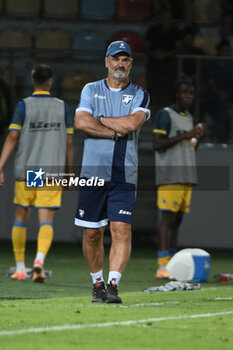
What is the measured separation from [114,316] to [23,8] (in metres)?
13.7

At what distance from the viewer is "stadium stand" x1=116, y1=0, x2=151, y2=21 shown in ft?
65.6

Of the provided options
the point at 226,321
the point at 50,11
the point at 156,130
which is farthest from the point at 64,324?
the point at 50,11

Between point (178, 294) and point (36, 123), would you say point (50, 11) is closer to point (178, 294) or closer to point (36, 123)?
point (36, 123)

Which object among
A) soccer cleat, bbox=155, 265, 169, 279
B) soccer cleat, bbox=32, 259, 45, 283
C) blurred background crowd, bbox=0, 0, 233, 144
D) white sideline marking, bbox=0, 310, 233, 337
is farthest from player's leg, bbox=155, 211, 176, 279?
white sideline marking, bbox=0, 310, 233, 337

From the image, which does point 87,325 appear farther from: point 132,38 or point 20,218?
point 132,38

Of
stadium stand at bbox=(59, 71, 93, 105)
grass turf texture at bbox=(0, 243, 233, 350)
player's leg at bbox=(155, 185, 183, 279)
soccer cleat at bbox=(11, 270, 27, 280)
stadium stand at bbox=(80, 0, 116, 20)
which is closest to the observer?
grass turf texture at bbox=(0, 243, 233, 350)

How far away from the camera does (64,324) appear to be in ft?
22.5

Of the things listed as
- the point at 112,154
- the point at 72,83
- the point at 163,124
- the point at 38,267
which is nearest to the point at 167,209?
the point at 163,124

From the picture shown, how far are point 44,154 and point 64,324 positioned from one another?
16.3 feet

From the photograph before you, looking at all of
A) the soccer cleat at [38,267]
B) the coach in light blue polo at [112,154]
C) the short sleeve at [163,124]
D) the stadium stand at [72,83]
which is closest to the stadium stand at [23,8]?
the stadium stand at [72,83]

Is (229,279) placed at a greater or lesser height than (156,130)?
lesser

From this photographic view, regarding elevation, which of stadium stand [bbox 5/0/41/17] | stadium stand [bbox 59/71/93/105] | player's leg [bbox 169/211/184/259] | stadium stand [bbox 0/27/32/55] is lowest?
player's leg [bbox 169/211/184/259]

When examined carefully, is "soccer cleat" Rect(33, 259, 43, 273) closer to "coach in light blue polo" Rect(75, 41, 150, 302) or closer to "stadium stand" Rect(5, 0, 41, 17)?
"coach in light blue polo" Rect(75, 41, 150, 302)

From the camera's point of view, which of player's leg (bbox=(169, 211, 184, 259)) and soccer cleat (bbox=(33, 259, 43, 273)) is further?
player's leg (bbox=(169, 211, 184, 259))
